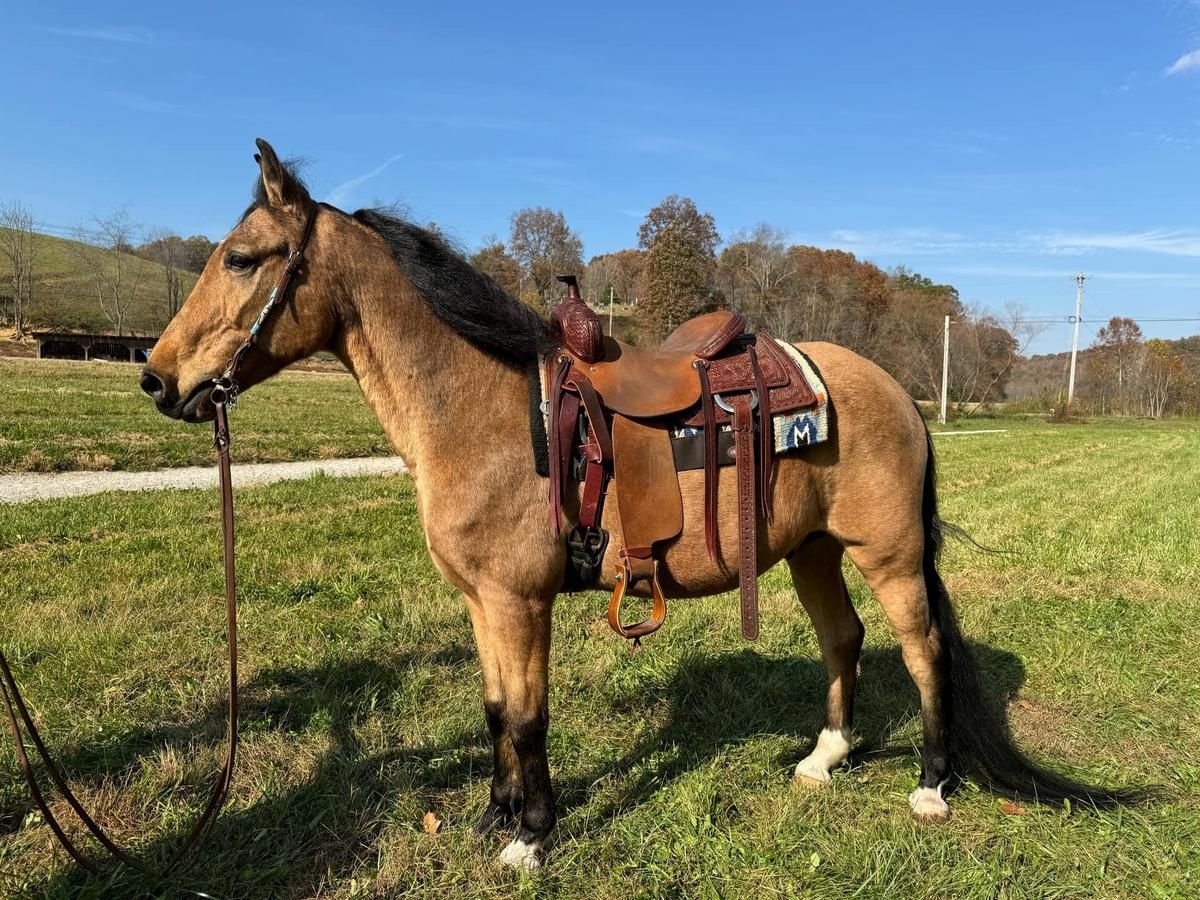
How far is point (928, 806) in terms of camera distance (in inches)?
124

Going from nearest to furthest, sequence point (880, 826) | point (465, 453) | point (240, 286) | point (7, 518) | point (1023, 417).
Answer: point (240, 286) → point (465, 453) → point (880, 826) → point (7, 518) → point (1023, 417)

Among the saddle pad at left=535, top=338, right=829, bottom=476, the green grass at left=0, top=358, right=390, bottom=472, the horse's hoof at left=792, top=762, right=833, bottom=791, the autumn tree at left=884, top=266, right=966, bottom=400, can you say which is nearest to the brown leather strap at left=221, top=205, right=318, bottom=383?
the saddle pad at left=535, top=338, right=829, bottom=476

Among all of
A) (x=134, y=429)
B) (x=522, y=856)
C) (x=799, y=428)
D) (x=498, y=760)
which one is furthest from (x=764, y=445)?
(x=134, y=429)

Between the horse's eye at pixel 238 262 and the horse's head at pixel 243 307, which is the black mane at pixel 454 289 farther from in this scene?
the horse's eye at pixel 238 262

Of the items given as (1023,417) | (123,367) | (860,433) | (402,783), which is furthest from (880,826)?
(1023,417)

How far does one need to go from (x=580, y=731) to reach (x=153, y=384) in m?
A: 2.51

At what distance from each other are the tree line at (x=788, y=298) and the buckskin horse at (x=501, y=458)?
129 ft

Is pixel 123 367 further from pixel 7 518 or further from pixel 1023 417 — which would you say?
pixel 1023 417

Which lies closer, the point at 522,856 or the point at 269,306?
the point at 269,306

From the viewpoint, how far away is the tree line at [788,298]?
4638 cm

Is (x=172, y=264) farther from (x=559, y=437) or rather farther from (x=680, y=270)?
(x=559, y=437)

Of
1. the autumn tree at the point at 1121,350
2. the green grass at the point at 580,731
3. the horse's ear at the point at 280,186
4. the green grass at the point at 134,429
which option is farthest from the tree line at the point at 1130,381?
the horse's ear at the point at 280,186

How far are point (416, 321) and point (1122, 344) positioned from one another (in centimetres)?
7149

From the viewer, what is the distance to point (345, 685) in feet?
13.3
